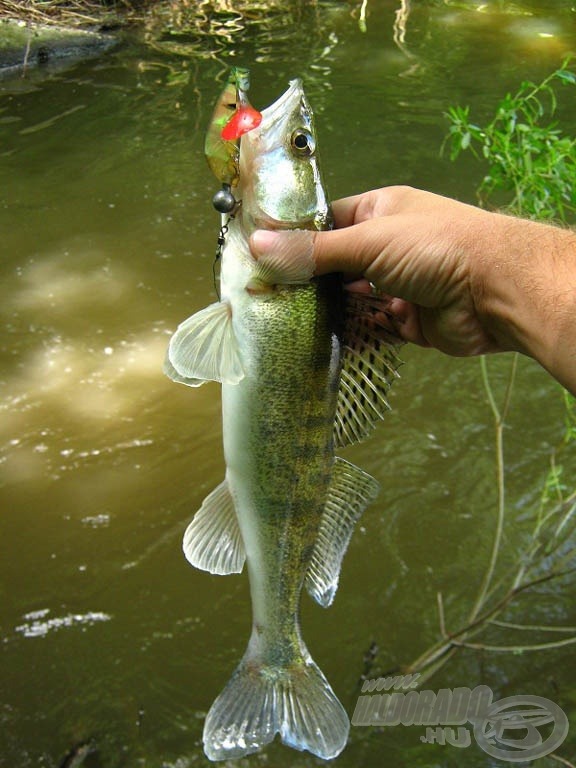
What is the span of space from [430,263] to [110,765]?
2104 mm

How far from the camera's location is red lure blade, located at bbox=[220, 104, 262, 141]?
68.5 inches

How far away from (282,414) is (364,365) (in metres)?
0.24

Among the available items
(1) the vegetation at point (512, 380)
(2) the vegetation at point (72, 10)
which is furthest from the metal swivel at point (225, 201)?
(2) the vegetation at point (72, 10)

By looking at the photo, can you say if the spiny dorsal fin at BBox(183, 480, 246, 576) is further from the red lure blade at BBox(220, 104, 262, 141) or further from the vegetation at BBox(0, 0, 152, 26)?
the vegetation at BBox(0, 0, 152, 26)

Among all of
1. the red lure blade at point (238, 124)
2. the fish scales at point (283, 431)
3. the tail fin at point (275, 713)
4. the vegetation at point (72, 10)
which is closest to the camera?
the red lure blade at point (238, 124)

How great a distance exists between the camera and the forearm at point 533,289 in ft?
6.13

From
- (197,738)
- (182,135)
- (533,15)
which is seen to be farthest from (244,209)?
(533,15)

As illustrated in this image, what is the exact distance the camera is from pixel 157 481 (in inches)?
166

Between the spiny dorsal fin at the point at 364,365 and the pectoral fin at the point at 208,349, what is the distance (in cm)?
28

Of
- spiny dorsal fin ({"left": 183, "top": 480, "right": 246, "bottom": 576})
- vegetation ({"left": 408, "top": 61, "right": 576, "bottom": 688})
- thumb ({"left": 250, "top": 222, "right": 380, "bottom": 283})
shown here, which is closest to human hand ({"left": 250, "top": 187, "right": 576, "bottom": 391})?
thumb ({"left": 250, "top": 222, "right": 380, "bottom": 283})

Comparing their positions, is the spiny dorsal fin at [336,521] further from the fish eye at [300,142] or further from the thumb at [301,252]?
the fish eye at [300,142]

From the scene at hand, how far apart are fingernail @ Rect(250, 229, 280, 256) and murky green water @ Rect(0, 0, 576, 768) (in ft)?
6.62

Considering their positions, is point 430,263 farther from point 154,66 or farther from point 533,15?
point 533,15

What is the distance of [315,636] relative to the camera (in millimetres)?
3420
